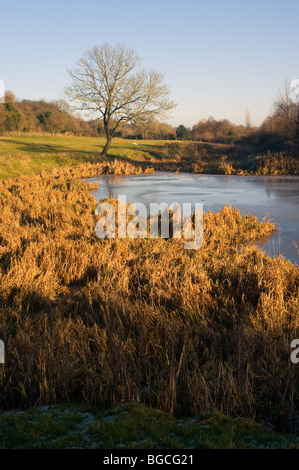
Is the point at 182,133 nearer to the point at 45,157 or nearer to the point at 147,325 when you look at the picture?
the point at 45,157

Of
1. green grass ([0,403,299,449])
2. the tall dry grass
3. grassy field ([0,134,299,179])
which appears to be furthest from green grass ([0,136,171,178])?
green grass ([0,403,299,449])

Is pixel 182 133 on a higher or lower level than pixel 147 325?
higher

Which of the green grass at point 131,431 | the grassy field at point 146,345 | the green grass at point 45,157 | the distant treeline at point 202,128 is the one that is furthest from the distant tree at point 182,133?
the green grass at point 131,431

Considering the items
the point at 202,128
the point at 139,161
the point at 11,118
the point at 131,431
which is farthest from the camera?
the point at 202,128

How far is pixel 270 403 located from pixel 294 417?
205 millimetres

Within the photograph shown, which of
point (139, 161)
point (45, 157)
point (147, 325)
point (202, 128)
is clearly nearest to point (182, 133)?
point (202, 128)

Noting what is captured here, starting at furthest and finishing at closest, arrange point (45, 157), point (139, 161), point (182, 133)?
point (182, 133)
point (139, 161)
point (45, 157)

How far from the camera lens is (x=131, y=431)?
2.99 meters

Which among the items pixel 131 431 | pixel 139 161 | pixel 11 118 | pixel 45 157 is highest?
pixel 11 118

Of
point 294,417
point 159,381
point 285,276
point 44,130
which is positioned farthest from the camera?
point 44,130

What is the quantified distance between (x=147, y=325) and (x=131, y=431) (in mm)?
2019

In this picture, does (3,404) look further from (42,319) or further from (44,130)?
(44,130)

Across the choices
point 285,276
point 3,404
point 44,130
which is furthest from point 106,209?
point 44,130

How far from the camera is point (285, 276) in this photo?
6344 millimetres
